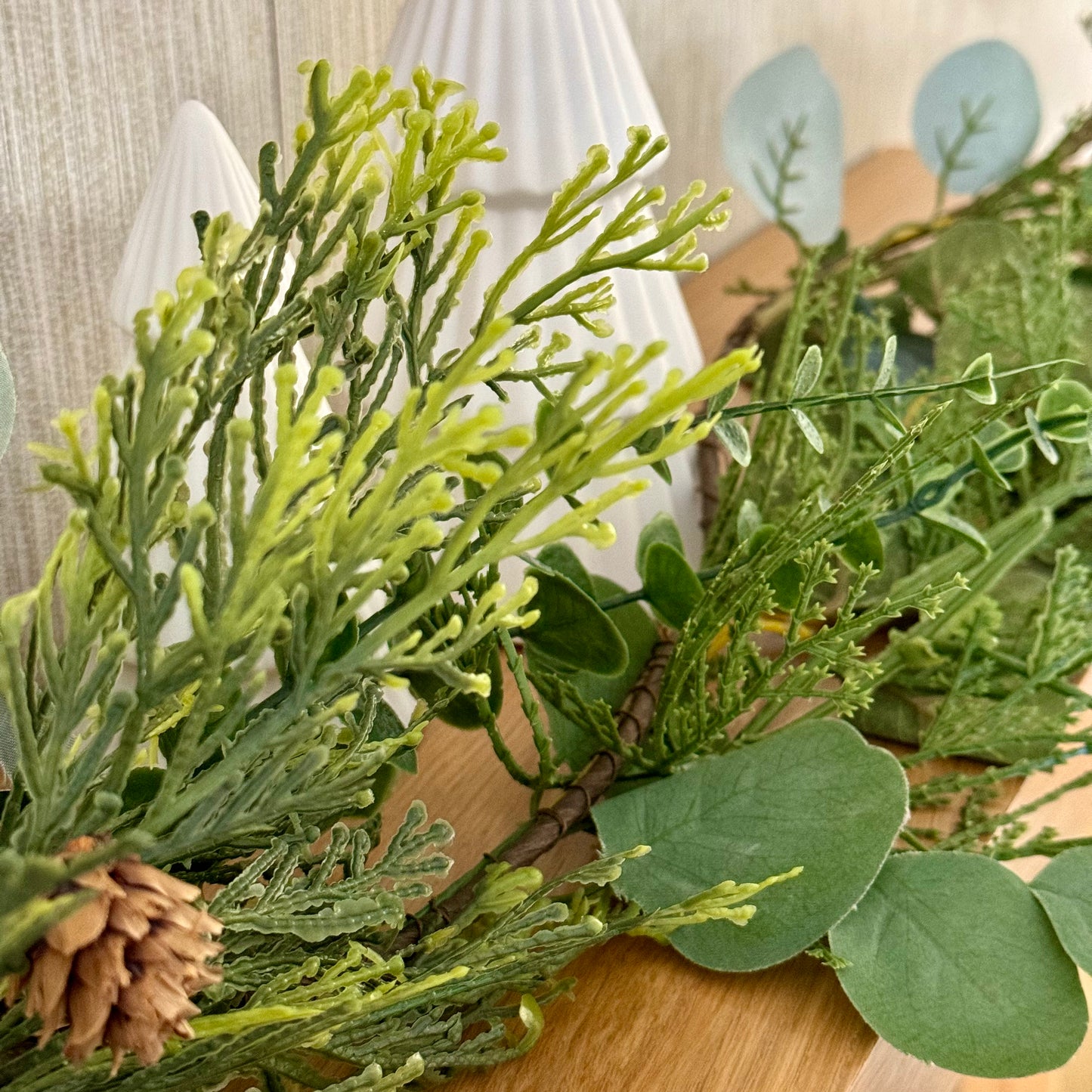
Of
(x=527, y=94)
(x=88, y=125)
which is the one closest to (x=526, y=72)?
(x=527, y=94)

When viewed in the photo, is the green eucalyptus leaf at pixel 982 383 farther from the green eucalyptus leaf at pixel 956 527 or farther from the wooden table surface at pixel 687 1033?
the wooden table surface at pixel 687 1033

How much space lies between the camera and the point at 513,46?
1.37 feet

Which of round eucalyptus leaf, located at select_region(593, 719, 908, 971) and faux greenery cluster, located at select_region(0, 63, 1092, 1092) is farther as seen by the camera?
round eucalyptus leaf, located at select_region(593, 719, 908, 971)

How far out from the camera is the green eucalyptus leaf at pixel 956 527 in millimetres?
329

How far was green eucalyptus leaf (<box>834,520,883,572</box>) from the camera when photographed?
12.8 inches

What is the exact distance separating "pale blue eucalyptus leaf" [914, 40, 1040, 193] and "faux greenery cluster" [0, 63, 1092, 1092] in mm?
264

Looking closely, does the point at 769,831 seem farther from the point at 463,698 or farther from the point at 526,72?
the point at 526,72

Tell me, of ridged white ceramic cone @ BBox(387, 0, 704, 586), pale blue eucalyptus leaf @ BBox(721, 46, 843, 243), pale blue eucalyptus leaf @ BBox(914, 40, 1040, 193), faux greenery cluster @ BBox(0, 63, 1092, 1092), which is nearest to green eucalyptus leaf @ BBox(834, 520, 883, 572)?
faux greenery cluster @ BBox(0, 63, 1092, 1092)

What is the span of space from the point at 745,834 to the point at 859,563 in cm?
8

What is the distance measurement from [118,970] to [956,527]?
10.0 inches

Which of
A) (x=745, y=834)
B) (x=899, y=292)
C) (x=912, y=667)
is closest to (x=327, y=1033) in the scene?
(x=745, y=834)

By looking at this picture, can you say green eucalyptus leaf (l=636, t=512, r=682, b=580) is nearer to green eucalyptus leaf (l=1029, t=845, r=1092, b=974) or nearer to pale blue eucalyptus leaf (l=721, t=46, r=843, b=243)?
green eucalyptus leaf (l=1029, t=845, r=1092, b=974)

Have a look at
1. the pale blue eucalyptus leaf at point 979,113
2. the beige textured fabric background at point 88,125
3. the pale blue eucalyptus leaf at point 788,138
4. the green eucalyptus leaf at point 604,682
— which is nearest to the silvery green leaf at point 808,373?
the green eucalyptus leaf at point 604,682

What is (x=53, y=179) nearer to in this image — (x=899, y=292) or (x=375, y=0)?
(x=375, y=0)
